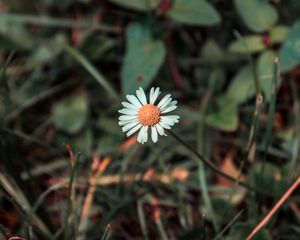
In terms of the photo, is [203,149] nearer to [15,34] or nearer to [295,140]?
[295,140]

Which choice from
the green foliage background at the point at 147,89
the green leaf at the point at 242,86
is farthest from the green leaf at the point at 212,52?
the green leaf at the point at 242,86

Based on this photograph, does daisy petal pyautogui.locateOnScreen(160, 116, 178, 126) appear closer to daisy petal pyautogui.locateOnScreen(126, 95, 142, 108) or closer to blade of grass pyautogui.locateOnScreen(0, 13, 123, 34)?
daisy petal pyautogui.locateOnScreen(126, 95, 142, 108)

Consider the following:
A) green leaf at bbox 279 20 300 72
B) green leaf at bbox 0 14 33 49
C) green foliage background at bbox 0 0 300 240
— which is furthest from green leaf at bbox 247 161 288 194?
green leaf at bbox 0 14 33 49

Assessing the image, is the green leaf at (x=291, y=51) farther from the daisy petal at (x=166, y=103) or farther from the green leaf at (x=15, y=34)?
the green leaf at (x=15, y=34)

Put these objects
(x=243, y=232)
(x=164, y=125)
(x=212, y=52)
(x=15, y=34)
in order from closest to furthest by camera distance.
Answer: (x=164, y=125), (x=243, y=232), (x=212, y=52), (x=15, y=34)

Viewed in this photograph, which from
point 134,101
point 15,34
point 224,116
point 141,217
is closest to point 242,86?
point 224,116

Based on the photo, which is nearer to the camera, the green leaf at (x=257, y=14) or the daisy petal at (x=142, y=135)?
the daisy petal at (x=142, y=135)

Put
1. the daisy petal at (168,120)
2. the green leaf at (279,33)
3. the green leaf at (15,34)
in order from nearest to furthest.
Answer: the daisy petal at (168,120) → the green leaf at (279,33) → the green leaf at (15,34)
